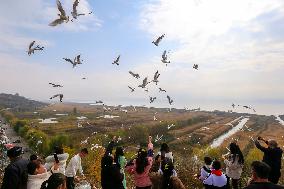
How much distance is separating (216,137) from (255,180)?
121 meters

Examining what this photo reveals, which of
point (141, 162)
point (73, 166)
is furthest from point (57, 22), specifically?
point (141, 162)

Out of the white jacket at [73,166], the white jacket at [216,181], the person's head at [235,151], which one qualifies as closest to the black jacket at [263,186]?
the white jacket at [216,181]

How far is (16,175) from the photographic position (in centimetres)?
795

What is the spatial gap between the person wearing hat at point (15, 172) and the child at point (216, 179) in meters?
4.93

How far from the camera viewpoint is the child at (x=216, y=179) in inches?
407

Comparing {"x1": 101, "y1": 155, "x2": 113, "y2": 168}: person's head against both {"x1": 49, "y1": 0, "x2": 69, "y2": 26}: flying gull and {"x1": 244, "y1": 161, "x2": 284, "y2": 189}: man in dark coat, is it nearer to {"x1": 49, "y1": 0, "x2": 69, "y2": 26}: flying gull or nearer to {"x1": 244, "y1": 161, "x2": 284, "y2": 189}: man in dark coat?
{"x1": 244, "y1": 161, "x2": 284, "y2": 189}: man in dark coat

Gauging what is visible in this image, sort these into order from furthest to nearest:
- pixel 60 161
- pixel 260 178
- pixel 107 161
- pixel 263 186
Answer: pixel 60 161
pixel 107 161
pixel 260 178
pixel 263 186

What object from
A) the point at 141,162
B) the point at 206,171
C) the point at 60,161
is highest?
the point at 141,162

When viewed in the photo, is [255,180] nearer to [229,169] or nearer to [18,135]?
[229,169]

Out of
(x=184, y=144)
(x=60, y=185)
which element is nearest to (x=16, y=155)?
(x=60, y=185)

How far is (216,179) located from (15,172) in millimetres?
5338

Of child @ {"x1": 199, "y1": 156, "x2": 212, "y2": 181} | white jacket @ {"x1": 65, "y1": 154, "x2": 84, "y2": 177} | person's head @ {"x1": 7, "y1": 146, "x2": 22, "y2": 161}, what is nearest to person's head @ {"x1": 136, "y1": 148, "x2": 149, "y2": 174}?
child @ {"x1": 199, "y1": 156, "x2": 212, "y2": 181}

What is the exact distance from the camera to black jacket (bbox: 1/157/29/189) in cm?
786

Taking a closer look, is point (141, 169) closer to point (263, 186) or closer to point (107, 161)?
point (107, 161)
